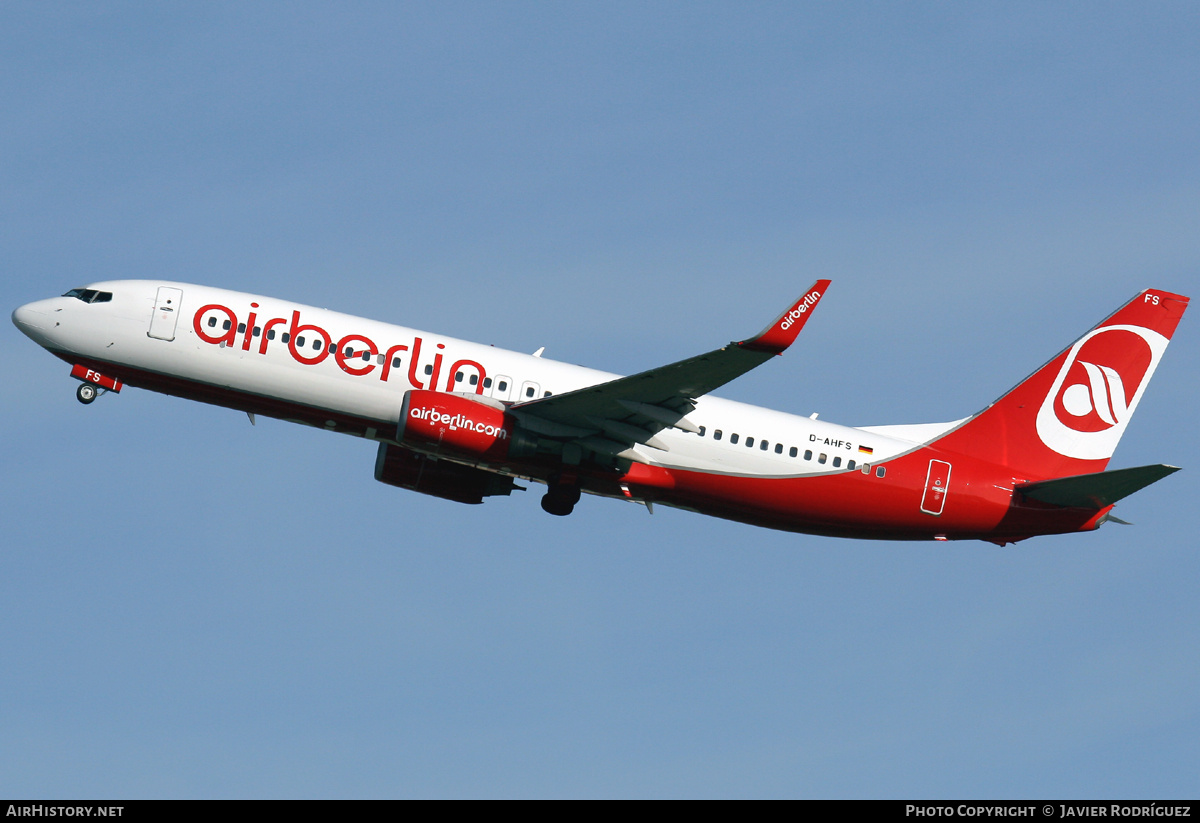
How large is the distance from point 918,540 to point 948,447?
3.00 metres

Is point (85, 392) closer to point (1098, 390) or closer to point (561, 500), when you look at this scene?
point (561, 500)

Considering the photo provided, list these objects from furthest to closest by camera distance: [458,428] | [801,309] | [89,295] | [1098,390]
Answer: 1. [1098,390]
2. [89,295]
3. [458,428]
4. [801,309]

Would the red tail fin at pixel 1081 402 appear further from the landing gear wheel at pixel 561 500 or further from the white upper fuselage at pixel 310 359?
the landing gear wheel at pixel 561 500

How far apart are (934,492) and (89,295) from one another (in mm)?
25344

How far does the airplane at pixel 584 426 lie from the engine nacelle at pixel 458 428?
Result: 0.16 feet

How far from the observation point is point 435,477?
140ft

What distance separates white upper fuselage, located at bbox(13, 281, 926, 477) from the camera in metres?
38.7

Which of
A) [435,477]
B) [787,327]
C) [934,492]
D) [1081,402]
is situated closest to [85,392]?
[435,477]

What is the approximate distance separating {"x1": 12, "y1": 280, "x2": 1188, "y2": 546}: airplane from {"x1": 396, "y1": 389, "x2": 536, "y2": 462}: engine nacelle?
1.9 inches

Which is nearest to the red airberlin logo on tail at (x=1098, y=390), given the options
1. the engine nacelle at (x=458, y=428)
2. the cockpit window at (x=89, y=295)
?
the engine nacelle at (x=458, y=428)

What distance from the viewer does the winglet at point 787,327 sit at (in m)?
33.9

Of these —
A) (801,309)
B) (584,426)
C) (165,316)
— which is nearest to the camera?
(801,309)

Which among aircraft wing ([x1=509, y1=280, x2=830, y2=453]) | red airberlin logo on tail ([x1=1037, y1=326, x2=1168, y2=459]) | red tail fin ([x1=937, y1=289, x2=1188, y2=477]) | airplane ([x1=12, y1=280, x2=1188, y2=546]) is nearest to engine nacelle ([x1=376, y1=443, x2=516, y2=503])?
airplane ([x1=12, y1=280, x2=1188, y2=546])
